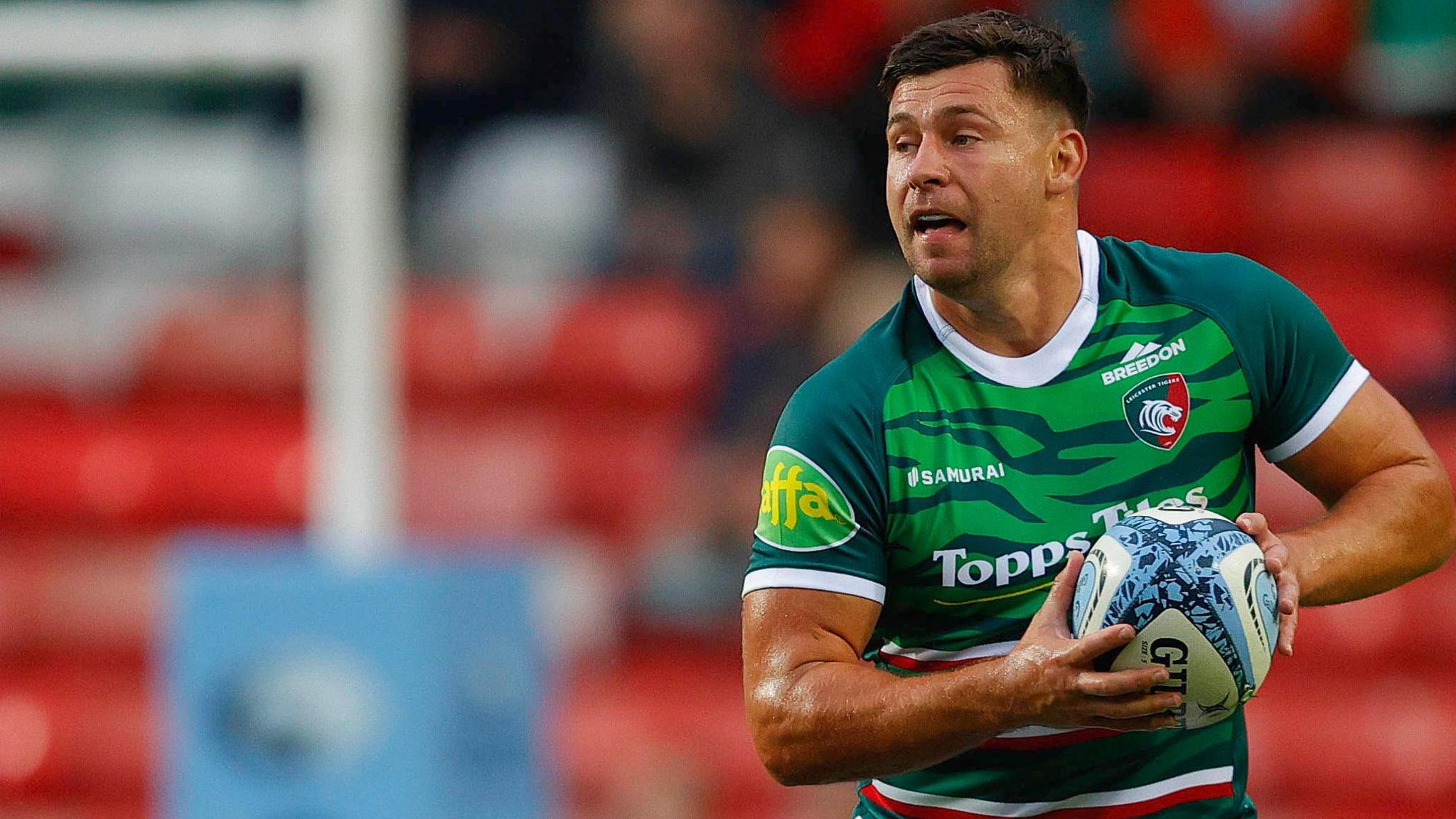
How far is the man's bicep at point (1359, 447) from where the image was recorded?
143 inches

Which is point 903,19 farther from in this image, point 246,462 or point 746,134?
point 246,462

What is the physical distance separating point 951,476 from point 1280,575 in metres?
0.57

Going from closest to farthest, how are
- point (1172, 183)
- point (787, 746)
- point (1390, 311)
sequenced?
point (787, 746)
point (1390, 311)
point (1172, 183)

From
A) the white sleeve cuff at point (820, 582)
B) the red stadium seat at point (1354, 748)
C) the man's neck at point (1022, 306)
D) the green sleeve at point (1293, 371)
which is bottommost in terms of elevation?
the red stadium seat at point (1354, 748)

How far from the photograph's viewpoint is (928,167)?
136 inches

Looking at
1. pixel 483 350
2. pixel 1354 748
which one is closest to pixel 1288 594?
pixel 1354 748

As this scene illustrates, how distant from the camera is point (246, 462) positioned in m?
9.12

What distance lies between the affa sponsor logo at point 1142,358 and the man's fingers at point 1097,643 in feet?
2.38

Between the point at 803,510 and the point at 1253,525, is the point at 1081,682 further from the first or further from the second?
the point at 803,510

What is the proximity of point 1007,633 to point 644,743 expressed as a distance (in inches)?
165

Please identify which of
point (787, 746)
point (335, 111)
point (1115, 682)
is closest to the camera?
point (1115, 682)

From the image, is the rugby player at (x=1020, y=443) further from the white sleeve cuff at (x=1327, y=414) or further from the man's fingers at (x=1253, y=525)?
the man's fingers at (x=1253, y=525)

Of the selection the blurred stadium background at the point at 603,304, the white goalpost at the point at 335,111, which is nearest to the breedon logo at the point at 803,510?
the white goalpost at the point at 335,111

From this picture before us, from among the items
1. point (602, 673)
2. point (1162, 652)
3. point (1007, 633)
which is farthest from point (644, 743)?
point (1162, 652)
